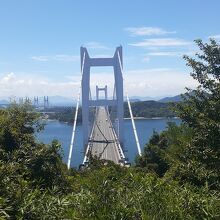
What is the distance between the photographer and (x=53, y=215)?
10.7 ft

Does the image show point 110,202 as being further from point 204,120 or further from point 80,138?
point 80,138

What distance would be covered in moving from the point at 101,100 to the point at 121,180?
26.1 m

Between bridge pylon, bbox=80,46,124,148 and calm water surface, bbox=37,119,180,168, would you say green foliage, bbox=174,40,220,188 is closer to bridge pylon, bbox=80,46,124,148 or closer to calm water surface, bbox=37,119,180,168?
calm water surface, bbox=37,119,180,168

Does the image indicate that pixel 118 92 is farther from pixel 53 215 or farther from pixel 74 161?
pixel 53 215

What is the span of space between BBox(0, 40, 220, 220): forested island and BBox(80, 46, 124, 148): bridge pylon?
57.8 ft

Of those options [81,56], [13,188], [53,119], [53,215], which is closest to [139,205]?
[53,215]

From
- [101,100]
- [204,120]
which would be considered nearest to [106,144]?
[101,100]

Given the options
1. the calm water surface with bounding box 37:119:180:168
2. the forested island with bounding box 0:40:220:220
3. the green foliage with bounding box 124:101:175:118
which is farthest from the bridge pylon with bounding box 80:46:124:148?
the green foliage with bounding box 124:101:175:118

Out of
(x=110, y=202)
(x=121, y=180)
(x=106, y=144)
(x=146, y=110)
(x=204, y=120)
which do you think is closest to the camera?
(x=110, y=202)

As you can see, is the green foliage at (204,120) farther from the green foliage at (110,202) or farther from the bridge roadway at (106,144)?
the bridge roadway at (106,144)

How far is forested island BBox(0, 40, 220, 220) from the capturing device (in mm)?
3326

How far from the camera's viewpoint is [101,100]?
30234mm

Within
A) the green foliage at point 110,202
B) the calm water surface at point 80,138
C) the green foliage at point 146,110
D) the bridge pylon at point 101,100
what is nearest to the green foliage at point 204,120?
the green foliage at point 110,202

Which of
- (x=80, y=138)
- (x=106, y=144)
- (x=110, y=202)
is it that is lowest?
(x=80, y=138)
